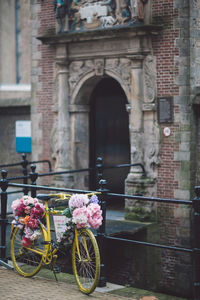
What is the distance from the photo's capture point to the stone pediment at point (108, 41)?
13.1 meters

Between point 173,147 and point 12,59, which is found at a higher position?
point 12,59

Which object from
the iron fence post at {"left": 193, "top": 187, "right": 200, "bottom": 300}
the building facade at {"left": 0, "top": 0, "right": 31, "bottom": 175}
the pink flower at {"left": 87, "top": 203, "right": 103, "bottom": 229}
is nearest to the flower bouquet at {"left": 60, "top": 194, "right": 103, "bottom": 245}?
the pink flower at {"left": 87, "top": 203, "right": 103, "bottom": 229}

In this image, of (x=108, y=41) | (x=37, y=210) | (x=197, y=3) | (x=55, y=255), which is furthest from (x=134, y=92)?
(x=55, y=255)

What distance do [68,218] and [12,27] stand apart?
44.0ft

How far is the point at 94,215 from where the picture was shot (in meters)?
7.44

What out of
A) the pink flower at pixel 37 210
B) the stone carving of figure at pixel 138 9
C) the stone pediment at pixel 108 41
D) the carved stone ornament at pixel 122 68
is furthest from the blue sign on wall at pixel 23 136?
the pink flower at pixel 37 210

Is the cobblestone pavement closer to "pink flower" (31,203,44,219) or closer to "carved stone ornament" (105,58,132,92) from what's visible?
"pink flower" (31,203,44,219)

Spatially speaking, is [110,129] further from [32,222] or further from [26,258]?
[32,222]

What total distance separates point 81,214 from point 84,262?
0.59 m

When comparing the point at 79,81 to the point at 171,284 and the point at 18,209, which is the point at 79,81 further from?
the point at 18,209

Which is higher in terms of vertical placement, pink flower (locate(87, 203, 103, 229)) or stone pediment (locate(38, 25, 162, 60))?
stone pediment (locate(38, 25, 162, 60))

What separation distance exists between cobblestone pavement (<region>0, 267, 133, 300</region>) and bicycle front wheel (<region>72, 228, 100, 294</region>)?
0.39ft

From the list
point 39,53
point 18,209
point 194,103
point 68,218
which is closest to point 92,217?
point 68,218

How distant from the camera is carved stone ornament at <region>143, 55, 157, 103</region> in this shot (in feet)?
43.2
